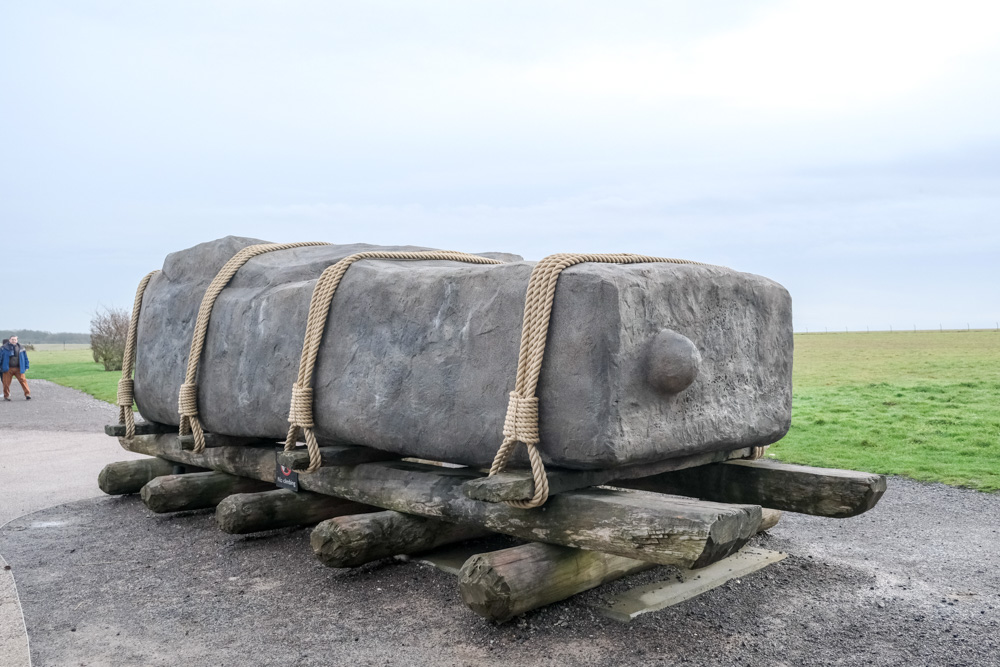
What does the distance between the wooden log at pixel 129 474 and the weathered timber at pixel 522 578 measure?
3.79 metres

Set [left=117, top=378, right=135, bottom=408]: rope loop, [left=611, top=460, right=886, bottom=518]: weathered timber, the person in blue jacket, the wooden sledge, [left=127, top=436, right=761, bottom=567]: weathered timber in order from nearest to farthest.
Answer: [left=127, top=436, right=761, bottom=567]: weathered timber
the wooden sledge
[left=611, top=460, right=886, bottom=518]: weathered timber
[left=117, top=378, right=135, bottom=408]: rope loop
the person in blue jacket

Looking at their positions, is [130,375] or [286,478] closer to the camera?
[286,478]

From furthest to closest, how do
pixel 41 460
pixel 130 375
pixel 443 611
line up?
pixel 41 460 < pixel 130 375 < pixel 443 611

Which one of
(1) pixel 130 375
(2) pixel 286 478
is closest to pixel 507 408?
(2) pixel 286 478

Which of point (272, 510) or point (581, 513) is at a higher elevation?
point (581, 513)

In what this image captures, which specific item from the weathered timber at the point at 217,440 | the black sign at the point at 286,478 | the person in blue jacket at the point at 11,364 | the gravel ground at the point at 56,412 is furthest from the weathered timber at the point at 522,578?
the person in blue jacket at the point at 11,364

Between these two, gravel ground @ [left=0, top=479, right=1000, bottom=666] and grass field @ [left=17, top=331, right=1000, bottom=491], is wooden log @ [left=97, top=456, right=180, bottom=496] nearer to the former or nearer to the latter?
gravel ground @ [left=0, top=479, right=1000, bottom=666]

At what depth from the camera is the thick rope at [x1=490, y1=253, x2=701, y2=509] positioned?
10.1ft

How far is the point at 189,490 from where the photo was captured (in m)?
5.24

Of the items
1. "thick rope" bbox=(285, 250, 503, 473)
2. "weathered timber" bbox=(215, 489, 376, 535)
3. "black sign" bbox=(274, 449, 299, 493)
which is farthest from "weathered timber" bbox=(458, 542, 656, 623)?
"weathered timber" bbox=(215, 489, 376, 535)

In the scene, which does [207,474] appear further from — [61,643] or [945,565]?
[945,565]

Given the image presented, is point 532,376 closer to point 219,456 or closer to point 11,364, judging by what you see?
point 219,456

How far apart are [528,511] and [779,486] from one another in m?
1.28

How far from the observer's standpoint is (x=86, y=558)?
4602 mm
